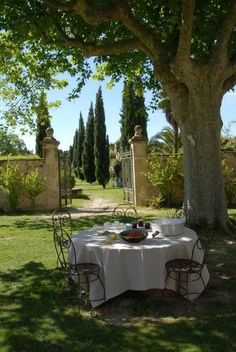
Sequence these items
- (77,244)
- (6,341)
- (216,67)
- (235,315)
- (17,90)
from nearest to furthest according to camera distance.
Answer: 1. (6,341)
2. (235,315)
3. (77,244)
4. (216,67)
5. (17,90)

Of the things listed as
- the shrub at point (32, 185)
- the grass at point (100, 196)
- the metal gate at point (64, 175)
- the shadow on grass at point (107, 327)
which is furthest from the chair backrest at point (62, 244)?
the grass at point (100, 196)

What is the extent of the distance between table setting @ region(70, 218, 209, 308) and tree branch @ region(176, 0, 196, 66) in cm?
454

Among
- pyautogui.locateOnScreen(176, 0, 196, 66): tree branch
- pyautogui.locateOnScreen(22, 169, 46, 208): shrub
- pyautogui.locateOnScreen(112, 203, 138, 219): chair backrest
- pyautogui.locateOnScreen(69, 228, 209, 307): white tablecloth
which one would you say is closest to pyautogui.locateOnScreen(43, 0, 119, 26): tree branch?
pyautogui.locateOnScreen(176, 0, 196, 66): tree branch

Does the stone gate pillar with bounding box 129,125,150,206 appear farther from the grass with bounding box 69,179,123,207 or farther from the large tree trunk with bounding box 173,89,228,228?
the large tree trunk with bounding box 173,89,228,228

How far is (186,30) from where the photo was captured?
8.93m

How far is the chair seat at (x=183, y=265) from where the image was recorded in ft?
17.1

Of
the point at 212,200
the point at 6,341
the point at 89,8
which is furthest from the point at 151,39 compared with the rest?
the point at 6,341

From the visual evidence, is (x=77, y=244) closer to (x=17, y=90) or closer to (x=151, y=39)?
(x=151, y=39)

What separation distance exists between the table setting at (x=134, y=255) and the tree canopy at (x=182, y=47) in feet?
14.3

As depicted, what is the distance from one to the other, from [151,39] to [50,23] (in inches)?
95.8

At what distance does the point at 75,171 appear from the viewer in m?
49.2

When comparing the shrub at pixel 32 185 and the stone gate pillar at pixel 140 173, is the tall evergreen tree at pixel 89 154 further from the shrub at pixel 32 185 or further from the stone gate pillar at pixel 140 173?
the shrub at pixel 32 185

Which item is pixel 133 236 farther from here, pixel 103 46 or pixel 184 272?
pixel 103 46

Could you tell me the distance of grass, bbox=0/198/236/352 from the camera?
430cm
